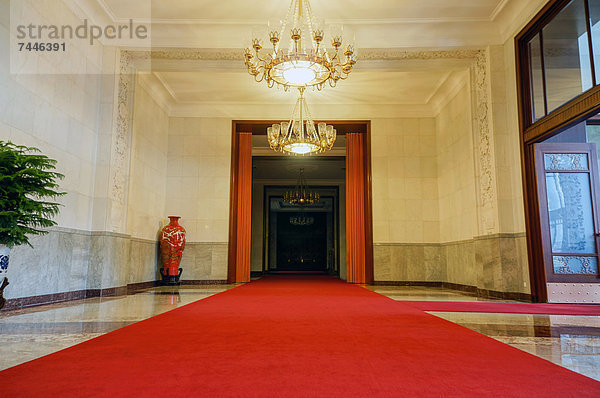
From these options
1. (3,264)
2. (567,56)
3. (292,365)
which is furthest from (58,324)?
(567,56)

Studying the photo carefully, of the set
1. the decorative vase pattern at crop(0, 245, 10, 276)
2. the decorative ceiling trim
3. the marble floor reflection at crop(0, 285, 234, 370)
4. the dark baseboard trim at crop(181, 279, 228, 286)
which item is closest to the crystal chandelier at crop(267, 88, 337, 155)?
the decorative ceiling trim

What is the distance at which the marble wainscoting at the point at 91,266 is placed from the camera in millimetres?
4414

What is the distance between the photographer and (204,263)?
8578 mm

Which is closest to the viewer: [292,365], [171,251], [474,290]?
[292,365]

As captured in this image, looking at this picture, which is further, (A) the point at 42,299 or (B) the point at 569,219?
(B) the point at 569,219

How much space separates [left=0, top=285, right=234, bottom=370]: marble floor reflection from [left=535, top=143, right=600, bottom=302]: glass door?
178 inches

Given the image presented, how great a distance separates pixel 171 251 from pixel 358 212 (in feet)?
12.9

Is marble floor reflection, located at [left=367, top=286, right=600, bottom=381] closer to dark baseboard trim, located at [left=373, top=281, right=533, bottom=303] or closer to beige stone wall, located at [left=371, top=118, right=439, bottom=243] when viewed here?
dark baseboard trim, located at [left=373, top=281, right=533, bottom=303]

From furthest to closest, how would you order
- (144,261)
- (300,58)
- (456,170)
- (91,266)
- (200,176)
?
(200,176) → (456,170) → (144,261) → (91,266) → (300,58)

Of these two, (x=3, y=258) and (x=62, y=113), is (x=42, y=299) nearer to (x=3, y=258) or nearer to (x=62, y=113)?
(x=3, y=258)

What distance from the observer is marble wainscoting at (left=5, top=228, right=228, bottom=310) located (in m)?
4.41

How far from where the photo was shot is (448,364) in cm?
189

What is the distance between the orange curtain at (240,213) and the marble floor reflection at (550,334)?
5515 mm

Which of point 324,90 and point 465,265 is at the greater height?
point 324,90
